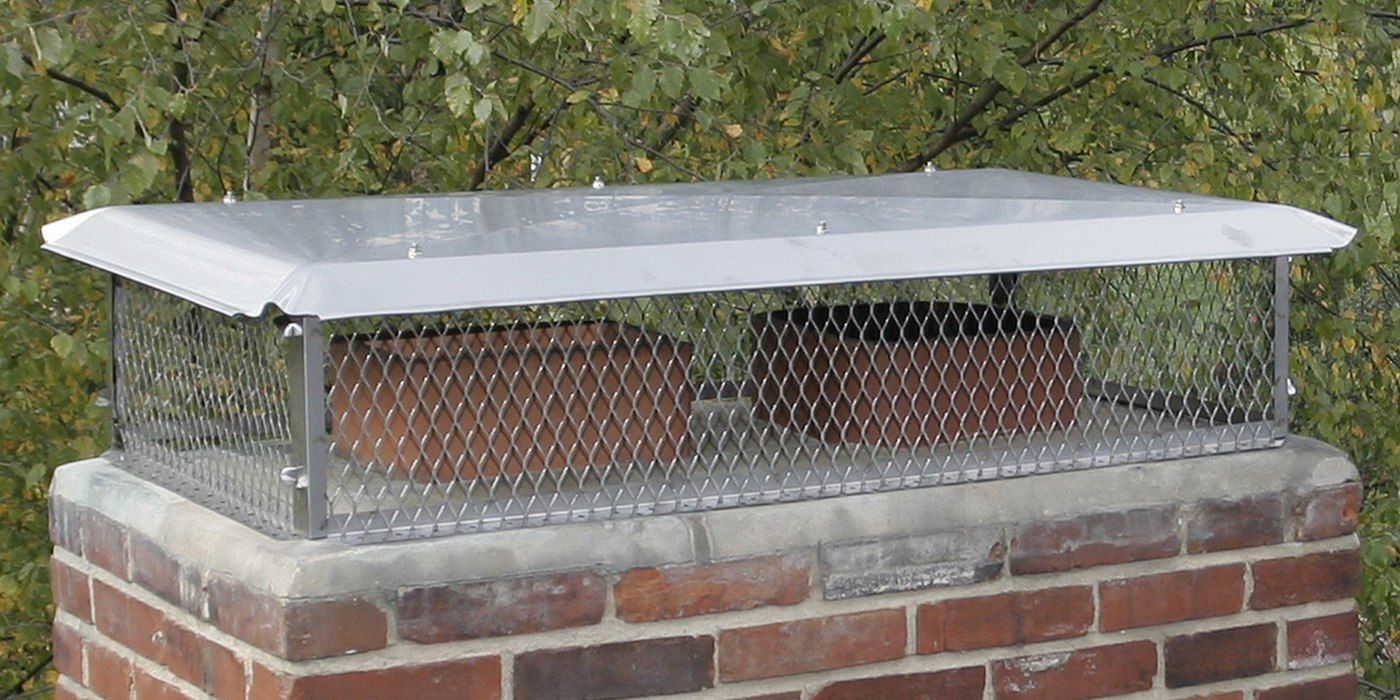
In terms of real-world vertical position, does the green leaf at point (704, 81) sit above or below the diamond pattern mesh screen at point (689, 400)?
above

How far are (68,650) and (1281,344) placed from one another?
148 centimetres

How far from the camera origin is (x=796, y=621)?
214cm

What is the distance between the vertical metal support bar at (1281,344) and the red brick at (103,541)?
4.35ft

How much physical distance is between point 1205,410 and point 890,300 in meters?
0.40

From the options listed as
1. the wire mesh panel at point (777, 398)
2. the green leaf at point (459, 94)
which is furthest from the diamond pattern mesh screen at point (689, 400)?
the green leaf at point (459, 94)

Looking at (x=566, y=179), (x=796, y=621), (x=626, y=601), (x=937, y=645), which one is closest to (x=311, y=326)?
(x=626, y=601)

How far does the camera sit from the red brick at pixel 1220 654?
7.62ft

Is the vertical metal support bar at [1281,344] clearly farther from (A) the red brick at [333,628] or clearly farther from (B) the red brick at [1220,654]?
(A) the red brick at [333,628]

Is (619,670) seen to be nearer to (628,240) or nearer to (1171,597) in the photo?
(628,240)

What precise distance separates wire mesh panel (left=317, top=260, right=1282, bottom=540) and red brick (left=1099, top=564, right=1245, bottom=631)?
0.14m

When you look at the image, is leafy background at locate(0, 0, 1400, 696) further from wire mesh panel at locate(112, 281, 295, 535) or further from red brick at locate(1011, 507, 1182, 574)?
red brick at locate(1011, 507, 1182, 574)

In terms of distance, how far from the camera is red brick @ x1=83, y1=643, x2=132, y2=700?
2326 mm

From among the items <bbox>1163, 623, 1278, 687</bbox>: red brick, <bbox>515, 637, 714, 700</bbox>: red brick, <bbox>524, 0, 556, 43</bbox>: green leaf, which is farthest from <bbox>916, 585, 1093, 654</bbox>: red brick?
<bbox>524, 0, 556, 43</bbox>: green leaf

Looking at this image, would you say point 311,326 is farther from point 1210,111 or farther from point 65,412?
point 1210,111
